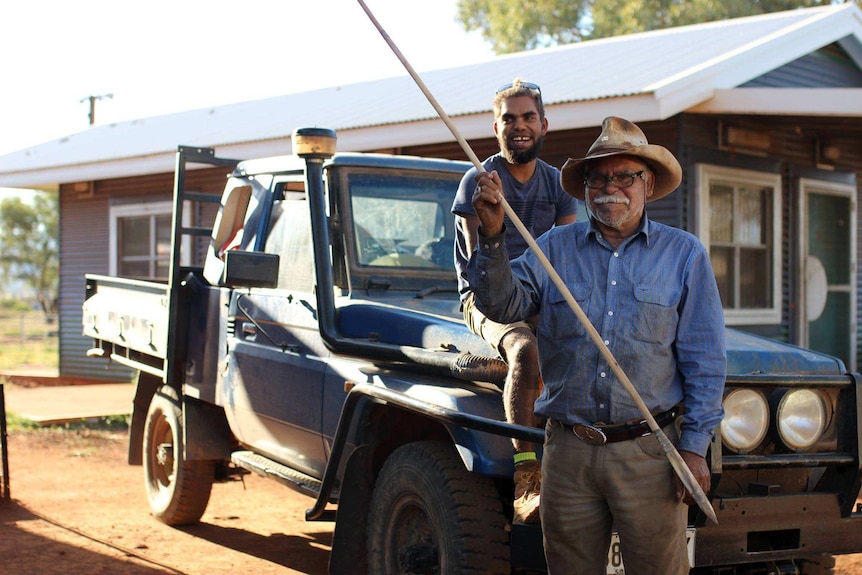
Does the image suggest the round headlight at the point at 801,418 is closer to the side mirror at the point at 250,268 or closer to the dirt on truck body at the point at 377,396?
the dirt on truck body at the point at 377,396

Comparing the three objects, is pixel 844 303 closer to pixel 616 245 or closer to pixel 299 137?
pixel 299 137

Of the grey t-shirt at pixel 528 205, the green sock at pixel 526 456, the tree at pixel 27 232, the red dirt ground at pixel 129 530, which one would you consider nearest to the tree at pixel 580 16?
the red dirt ground at pixel 129 530

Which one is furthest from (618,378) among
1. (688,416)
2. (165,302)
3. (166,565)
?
(165,302)

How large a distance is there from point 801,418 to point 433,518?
1475mm

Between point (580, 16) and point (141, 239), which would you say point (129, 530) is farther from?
point (580, 16)

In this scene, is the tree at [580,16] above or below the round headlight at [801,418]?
above

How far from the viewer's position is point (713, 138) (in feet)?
34.3

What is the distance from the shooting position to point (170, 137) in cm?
1633

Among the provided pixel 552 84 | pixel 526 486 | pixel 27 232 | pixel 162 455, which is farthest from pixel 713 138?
pixel 27 232

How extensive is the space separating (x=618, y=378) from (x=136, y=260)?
45.8 feet

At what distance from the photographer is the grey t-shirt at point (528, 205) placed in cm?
427

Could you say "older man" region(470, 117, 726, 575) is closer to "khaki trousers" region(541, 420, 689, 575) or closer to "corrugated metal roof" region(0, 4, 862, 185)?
"khaki trousers" region(541, 420, 689, 575)

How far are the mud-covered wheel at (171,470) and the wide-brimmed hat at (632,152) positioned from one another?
386 centimetres

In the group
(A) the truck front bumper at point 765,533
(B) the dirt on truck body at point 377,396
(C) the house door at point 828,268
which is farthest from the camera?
(C) the house door at point 828,268
